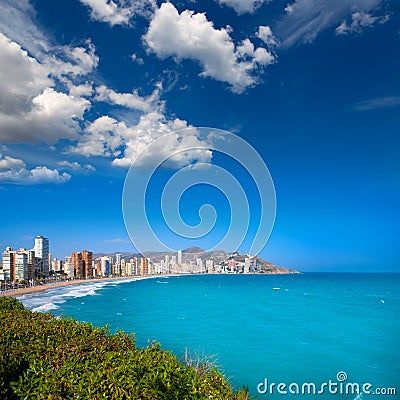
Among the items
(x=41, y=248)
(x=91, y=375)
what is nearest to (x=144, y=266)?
(x=41, y=248)

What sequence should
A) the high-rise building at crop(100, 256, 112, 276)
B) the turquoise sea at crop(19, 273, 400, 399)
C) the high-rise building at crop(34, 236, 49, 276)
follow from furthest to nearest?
the high-rise building at crop(100, 256, 112, 276)
the high-rise building at crop(34, 236, 49, 276)
the turquoise sea at crop(19, 273, 400, 399)

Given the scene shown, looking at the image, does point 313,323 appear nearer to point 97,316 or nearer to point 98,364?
point 97,316

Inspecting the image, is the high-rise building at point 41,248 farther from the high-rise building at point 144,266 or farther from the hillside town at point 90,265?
the high-rise building at point 144,266

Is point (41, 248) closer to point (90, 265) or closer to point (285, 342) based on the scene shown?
point (90, 265)

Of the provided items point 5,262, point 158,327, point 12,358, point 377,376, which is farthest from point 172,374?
point 5,262

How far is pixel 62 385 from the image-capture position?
15.6ft

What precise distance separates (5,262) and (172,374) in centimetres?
9232

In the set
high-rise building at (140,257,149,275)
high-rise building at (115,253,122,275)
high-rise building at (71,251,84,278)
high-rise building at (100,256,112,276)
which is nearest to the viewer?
high-rise building at (71,251,84,278)

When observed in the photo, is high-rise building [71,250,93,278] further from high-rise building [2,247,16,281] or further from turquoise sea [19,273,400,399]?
turquoise sea [19,273,400,399]

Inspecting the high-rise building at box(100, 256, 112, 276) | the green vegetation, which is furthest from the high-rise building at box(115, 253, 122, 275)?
the green vegetation

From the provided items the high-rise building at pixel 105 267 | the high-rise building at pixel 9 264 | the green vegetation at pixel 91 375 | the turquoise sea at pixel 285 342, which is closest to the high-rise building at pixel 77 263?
the high-rise building at pixel 105 267

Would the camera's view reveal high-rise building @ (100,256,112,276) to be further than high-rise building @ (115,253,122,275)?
No

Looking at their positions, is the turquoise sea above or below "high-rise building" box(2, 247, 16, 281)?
below

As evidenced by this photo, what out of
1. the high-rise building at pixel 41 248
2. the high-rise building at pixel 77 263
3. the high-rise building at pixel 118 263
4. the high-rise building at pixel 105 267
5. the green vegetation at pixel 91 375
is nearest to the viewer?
the green vegetation at pixel 91 375
